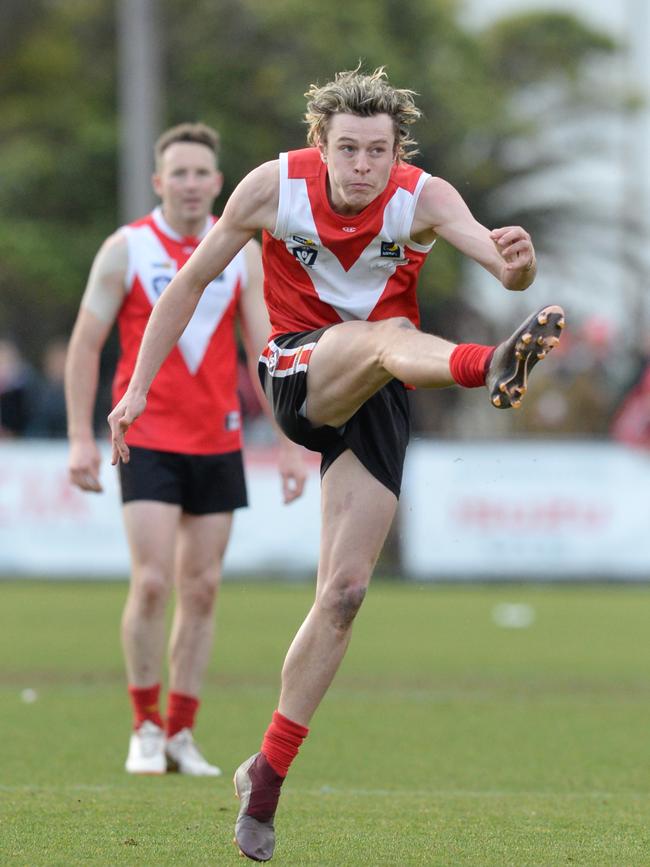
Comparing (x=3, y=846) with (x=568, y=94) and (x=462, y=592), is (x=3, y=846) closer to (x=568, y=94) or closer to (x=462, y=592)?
(x=462, y=592)

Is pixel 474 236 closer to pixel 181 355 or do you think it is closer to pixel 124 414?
pixel 124 414

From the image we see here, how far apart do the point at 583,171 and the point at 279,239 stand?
22.4 meters

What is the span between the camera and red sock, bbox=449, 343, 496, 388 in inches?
190

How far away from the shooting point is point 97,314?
7516mm

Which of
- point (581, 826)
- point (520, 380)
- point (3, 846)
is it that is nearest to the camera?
point (520, 380)

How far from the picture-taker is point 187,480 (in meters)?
7.51

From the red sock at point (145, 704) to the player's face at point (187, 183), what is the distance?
2.09m

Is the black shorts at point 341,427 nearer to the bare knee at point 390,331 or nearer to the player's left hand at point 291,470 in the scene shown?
the bare knee at point 390,331

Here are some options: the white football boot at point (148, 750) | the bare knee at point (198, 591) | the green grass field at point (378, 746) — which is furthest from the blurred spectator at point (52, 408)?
the white football boot at point (148, 750)

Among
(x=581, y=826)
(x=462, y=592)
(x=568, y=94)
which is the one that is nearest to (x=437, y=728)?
(x=581, y=826)

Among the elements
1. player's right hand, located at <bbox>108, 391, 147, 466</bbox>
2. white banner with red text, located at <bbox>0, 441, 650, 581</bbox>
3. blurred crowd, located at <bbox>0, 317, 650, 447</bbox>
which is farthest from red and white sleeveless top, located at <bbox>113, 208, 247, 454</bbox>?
blurred crowd, located at <bbox>0, 317, 650, 447</bbox>

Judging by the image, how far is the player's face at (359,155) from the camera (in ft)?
17.5

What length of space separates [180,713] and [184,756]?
0.65ft

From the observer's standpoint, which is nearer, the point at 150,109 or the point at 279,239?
the point at 279,239
